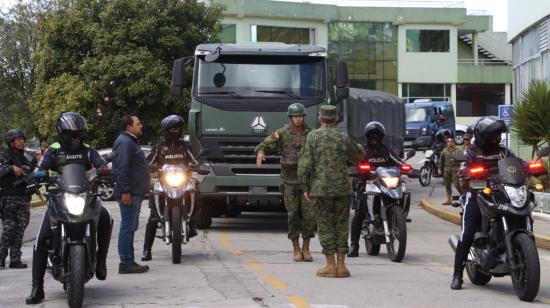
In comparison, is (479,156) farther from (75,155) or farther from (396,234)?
(75,155)

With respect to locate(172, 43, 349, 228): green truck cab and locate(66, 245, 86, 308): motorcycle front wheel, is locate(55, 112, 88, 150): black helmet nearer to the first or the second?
locate(66, 245, 86, 308): motorcycle front wheel

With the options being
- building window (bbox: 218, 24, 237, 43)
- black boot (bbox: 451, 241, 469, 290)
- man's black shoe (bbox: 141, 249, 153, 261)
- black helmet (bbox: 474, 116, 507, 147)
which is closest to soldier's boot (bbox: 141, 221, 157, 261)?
man's black shoe (bbox: 141, 249, 153, 261)

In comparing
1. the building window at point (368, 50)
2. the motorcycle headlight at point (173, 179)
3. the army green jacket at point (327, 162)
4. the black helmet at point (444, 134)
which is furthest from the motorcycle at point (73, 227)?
the building window at point (368, 50)

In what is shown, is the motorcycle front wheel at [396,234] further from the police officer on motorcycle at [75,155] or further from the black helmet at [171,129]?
the police officer on motorcycle at [75,155]

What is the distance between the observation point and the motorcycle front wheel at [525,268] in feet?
26.6

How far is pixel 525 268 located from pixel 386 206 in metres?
3.75

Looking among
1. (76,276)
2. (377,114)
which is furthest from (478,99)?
(76,276)

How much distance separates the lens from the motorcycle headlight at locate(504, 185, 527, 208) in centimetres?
848

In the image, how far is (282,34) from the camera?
2421 inches

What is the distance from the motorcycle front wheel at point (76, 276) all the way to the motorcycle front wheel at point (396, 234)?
4.66 m

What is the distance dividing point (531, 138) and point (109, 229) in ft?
45.4

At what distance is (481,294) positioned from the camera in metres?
9.01

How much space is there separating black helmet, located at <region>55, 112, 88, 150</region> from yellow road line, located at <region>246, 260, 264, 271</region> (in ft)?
9.90

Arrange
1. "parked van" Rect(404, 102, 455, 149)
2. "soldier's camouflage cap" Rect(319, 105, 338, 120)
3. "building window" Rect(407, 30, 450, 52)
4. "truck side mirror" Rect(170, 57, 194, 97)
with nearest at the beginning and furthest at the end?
"soldier's camouflage cap" Rect(319, 105, 338, 120) < "truck side mirror" Rect(170, 57, 194, 97) < "parked van" Rect(404, 102, 455, 149) < "building window" Rect(407, 30, 450, 52)
